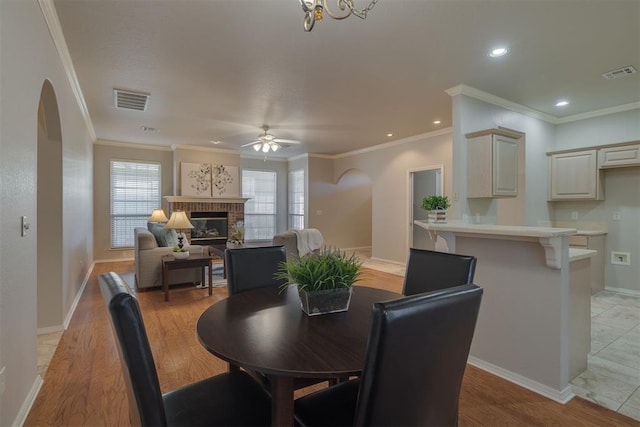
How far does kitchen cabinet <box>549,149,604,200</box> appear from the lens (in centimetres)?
450

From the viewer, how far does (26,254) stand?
1942 millimetres

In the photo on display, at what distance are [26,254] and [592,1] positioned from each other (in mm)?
3963

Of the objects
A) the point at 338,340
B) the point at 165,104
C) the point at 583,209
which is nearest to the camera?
the point at 338,340

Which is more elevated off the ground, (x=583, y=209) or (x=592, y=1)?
(x=592, y=1)

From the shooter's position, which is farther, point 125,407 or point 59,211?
point 59,211

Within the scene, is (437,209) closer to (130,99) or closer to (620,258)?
(620,258)

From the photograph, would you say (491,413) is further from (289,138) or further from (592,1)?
(289,138)

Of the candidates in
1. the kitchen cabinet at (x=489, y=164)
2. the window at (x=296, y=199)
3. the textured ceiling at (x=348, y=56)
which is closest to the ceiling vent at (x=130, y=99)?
the textured ceiling at (x=348, y=56)

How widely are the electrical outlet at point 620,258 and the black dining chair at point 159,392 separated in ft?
17.7

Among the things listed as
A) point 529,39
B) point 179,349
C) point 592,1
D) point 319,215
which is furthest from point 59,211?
point 319,215

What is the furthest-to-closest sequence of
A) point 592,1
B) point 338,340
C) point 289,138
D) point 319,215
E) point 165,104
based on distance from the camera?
point 319,215 → point 289,138 → point 165,104 → point 592,1 → point 338,340

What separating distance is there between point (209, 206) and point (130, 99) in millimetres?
3607

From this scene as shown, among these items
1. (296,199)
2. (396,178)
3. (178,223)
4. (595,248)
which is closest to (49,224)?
(178,223)

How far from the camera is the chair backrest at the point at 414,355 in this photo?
816mm
